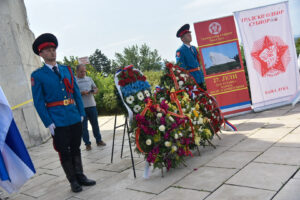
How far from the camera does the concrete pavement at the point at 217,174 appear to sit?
2.64 meters

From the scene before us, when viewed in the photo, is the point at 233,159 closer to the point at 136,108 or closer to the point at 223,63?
the point at 136,108

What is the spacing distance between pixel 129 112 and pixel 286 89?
4.36 meters

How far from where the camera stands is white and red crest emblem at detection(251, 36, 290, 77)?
623 cm

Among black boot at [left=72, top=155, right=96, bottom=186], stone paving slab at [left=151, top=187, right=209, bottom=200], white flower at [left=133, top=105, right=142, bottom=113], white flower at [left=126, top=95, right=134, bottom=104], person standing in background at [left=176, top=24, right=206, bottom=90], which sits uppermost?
person standing in background at [left=176, top=24, right=206, bottom=90]

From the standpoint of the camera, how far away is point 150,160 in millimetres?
3344

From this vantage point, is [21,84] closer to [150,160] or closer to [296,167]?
[150,160]

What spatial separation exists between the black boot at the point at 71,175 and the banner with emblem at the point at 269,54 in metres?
4.41

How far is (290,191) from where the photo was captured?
238 cm

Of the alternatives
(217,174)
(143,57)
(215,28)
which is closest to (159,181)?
(217,174)

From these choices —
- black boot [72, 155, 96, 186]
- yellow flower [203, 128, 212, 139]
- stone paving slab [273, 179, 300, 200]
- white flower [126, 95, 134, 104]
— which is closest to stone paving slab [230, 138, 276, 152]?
yellow flower [203, 128, 212, 139]

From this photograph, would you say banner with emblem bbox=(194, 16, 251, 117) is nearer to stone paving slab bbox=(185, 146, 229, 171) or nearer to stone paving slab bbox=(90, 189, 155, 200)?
stone paving slab bbox=(185, 146, 229, 171)

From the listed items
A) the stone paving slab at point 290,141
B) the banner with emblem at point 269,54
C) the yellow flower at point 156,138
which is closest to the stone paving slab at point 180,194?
the yellow flower at point 156,138

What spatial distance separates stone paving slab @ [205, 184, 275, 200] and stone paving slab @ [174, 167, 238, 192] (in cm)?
12

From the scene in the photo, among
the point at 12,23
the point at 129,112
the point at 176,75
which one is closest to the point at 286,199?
the point at 129,112
